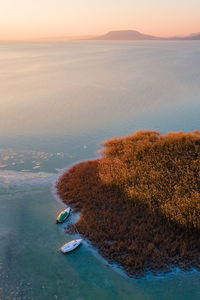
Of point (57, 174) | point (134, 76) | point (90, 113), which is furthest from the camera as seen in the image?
point (134, 76)

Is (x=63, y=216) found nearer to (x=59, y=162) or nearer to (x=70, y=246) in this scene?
(x=70, y=246)

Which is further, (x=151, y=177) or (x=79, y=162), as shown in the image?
(x=79, y=162)

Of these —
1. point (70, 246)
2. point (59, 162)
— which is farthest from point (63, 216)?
point (59, 162)

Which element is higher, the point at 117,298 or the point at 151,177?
the point at 151,177

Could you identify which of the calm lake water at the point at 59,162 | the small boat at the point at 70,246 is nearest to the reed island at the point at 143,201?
the calm lake water at the point at 59,162

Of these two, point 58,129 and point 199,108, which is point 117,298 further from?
point 199,108

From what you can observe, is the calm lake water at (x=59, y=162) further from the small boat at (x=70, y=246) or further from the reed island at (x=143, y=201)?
the reed island at (x=143, y=201)

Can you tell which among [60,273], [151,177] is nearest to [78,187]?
[151,177]

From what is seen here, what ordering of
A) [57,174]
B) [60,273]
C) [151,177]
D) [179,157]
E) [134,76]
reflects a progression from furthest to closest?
[134,76] → [57,174] → [179,157] → [151,177] → [60,273]

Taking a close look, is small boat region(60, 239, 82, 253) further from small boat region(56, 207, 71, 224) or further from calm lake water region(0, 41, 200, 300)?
small boat region(56, 207, 71, 224)
